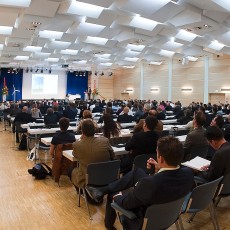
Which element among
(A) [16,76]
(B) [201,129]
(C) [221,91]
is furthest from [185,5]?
(A) [16,76]

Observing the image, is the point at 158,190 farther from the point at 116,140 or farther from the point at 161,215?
the point at 116,140

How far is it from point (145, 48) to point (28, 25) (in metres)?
8.24

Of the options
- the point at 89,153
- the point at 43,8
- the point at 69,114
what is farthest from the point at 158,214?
the point at 69,114

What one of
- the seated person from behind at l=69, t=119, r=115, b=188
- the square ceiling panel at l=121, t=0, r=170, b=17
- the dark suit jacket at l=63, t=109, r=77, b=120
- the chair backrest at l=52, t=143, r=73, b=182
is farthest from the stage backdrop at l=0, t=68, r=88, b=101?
the seated person from behind at l=69, t=119, r=115, b=188

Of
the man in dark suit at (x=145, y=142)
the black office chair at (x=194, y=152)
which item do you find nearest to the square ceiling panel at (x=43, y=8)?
the man in dark suit at (x=145, y=142)

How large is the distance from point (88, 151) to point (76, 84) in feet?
88.1

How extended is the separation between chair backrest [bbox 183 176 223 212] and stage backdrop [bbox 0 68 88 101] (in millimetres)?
26391

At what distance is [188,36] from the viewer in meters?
12.2

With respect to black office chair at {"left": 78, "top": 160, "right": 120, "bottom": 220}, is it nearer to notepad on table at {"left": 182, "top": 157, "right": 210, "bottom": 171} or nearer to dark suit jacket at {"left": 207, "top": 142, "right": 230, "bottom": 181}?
notepad on table at {"left": 182, "top": 157, "right": 210, "bottom": 171}

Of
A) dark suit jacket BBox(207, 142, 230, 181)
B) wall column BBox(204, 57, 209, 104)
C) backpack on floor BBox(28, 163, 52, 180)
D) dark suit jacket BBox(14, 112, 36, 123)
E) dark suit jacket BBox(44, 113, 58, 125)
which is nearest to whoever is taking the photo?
dark suit jacket BBox(207, 142, 230, 181)

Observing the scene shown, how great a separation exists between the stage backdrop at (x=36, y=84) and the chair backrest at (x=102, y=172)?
25180mm

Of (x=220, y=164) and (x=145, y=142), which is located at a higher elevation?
(x=145, y=142)

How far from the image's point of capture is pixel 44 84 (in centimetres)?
2859

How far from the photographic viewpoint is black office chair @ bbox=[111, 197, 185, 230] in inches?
99.3
